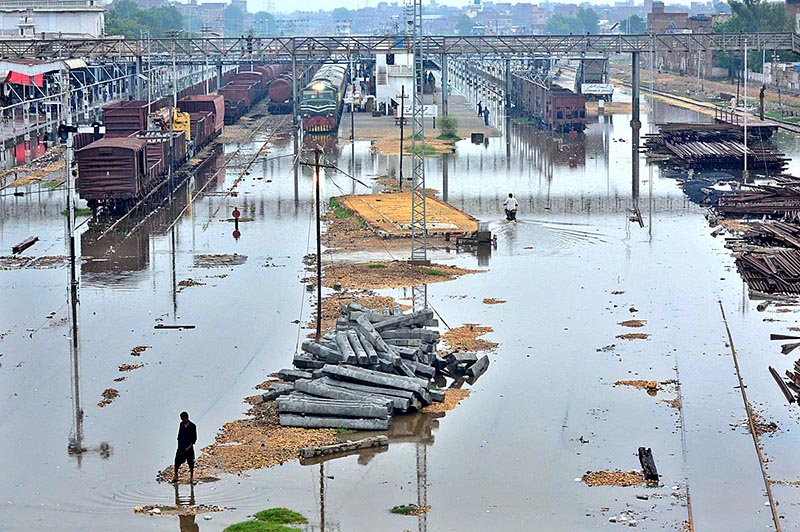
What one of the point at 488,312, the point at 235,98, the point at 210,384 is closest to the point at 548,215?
the point at 488,312

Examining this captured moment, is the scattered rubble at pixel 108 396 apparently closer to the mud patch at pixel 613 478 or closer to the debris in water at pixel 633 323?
the mud patch at pixel 613 478

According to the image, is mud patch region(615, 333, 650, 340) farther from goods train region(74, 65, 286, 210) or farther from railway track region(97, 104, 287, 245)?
goods train region(74, 65, 286, 210)

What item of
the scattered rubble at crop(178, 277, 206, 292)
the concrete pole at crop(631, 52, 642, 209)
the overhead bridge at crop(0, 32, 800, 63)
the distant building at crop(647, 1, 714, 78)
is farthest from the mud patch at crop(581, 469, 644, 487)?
the distant building at crop(647, 1, 714, 78)

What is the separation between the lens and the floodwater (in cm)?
1936

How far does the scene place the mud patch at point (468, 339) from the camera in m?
28.2

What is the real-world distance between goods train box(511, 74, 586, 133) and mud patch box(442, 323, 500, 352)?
1950 inches

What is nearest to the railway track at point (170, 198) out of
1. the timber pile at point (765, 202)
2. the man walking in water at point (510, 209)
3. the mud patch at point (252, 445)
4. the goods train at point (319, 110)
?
the goods train at point (319, 110)

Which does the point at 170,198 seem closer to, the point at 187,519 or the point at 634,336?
the point at 634,336

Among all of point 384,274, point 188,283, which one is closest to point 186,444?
point 188,283

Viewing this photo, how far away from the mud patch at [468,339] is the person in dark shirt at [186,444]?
29.3 feet

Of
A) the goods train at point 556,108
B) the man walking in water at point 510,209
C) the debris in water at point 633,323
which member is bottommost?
the debris in water at point 633,323

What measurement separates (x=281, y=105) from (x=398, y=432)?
7280 cm

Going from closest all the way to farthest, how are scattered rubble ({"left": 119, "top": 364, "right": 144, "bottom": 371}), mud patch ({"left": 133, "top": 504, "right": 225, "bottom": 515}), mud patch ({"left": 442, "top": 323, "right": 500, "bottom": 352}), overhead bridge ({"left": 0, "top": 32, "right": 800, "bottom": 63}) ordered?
mud patch ({"left": 133, "top": 504, "right": 225, "bottom": 515}) → scattered rubble ({"left": 119, "top": 364, "right": 144, "bottom": 371}) → mud patch ({"left": 442, "top": 323, "right": 500, "bottom": 352}) → overhead bridge ({"left": 0, "top": 32, "right": 800, "bottom": 63})

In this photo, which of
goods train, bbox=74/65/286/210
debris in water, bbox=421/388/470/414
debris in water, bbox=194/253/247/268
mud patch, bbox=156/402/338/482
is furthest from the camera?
goods train, bbox=74/65/286/210
